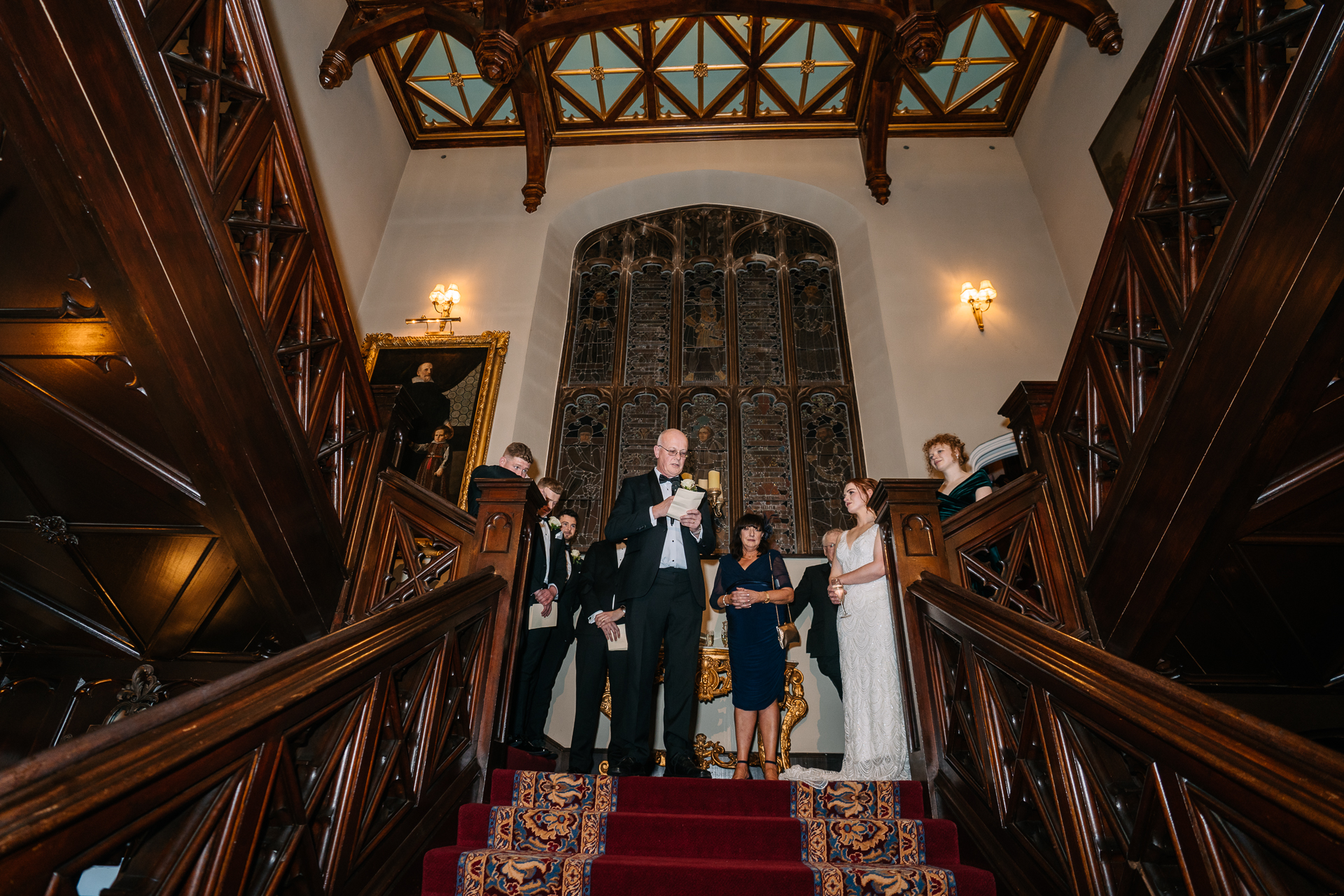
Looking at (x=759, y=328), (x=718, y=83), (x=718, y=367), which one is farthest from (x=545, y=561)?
(x=718, y=83)

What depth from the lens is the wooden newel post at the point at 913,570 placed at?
2.91 metres

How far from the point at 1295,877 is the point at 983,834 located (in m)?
1.03

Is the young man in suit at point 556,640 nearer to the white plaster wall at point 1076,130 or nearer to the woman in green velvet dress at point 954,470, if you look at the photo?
the woman in green velvet dress at point 954,470

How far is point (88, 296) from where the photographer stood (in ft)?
8.21

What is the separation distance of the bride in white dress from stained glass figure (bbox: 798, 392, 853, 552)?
2.55 m

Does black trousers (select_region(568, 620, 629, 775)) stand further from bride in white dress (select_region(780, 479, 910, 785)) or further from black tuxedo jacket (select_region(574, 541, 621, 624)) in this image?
bride in white dress (select_region(780, 479, 910, 785))

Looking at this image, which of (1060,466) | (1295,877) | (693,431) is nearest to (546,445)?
(693,431)

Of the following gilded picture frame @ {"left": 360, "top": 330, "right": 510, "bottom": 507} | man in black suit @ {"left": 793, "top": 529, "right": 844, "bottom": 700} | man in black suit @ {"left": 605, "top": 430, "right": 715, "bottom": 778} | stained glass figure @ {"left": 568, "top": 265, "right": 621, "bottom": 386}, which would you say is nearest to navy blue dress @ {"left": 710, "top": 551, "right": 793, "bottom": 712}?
man in black suit @ {"left": 605, "top": 430, "right": 715, "bottom": 778}

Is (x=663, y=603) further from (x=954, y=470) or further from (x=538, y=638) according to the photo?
(x=954, y=470)

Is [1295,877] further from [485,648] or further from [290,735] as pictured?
[485,648]

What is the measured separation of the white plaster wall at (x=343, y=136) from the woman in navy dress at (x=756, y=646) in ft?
14.4

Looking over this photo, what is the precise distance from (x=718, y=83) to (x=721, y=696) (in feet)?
21.0

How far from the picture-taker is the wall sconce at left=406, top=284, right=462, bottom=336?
7.17m

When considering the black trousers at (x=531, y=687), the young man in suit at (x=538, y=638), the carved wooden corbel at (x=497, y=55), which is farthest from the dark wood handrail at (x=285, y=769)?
the carved wooden corbel at (x=497, y=55)
